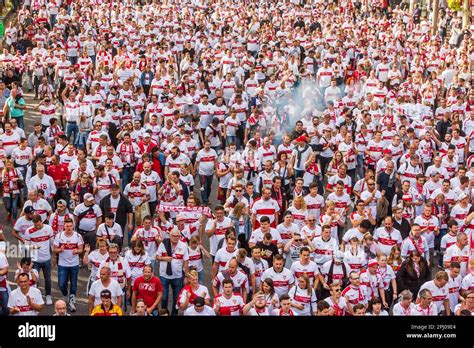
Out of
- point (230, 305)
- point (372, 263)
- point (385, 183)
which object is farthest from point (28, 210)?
point (385, 183)

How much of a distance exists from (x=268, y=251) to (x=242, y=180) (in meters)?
2.51

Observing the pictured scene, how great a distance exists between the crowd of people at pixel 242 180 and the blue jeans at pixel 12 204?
1.8 inches

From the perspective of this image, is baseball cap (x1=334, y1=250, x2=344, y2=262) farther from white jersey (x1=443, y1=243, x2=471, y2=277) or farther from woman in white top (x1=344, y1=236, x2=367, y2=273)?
white jersey (x1=443, y1=243, x2=471, y2=277)

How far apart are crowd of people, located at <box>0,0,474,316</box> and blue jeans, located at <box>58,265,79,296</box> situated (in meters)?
0.03

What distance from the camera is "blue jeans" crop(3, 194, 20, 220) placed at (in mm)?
15156

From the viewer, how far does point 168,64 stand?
71.4 feet

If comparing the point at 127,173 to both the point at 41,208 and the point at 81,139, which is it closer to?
the point at 81,139

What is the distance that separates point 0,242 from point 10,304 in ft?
4.57

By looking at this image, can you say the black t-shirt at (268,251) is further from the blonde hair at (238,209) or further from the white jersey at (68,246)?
the white jersey at (68,246)

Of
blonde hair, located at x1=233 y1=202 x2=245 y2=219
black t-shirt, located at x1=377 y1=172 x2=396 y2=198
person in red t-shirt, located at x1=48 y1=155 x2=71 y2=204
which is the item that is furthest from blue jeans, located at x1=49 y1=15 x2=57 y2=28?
blonde hair, located at x1=233 y1=202 x2=245 y2=219

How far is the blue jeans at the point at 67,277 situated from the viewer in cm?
1205

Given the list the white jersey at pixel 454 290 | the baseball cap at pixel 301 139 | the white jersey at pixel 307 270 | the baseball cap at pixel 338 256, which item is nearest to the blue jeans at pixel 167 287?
the white jersey at pixel 307 270
